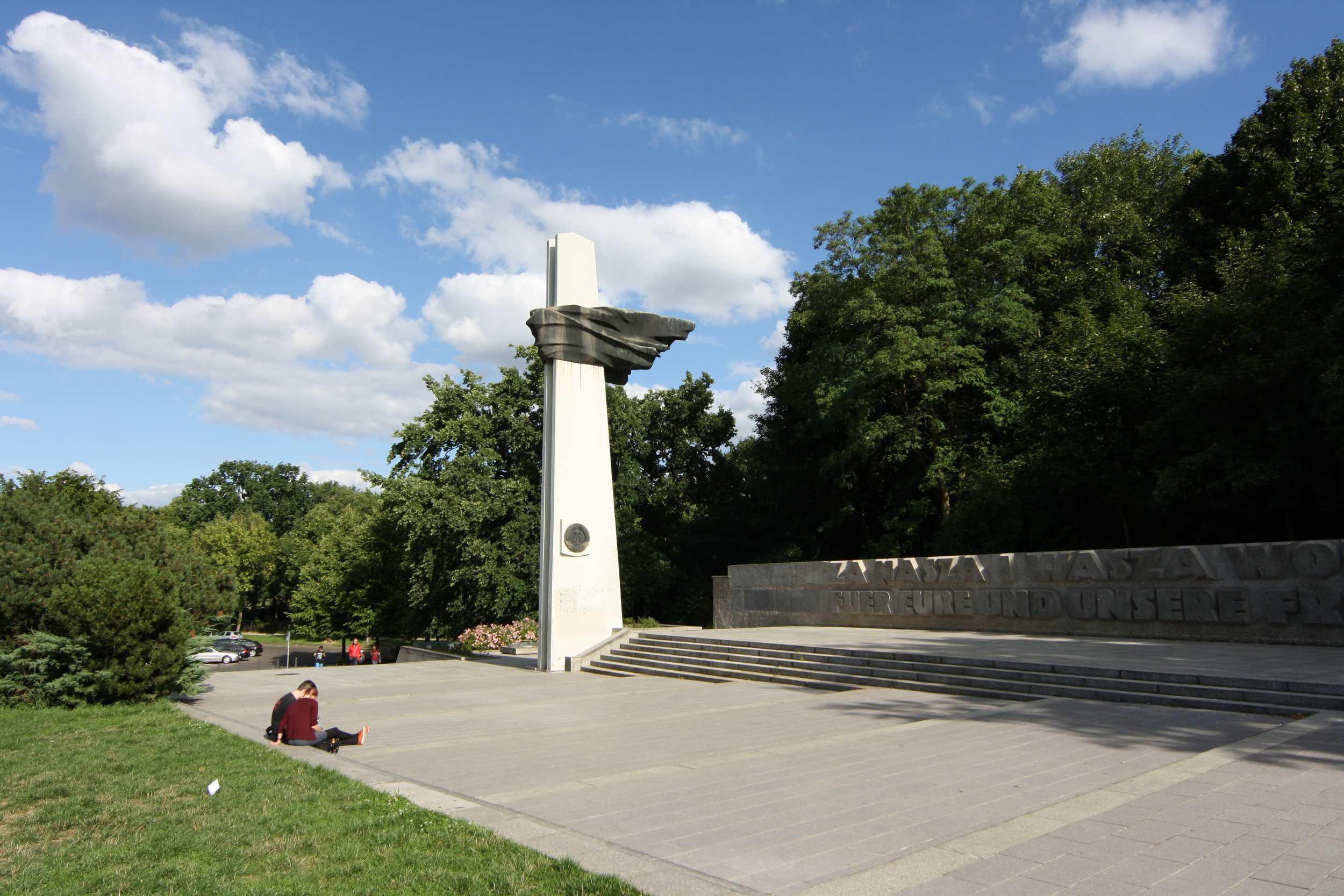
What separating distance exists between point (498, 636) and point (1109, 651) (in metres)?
15.5

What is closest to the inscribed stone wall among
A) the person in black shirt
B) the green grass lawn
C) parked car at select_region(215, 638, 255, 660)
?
the person in black shirt

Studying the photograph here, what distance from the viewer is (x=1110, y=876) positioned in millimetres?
4160

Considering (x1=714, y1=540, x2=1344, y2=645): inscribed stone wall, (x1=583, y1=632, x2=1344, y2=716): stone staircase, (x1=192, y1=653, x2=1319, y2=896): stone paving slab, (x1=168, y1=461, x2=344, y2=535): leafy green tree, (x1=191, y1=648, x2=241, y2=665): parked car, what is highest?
(x1=168, y1=461, x2=344, y2=535): leafy green tree

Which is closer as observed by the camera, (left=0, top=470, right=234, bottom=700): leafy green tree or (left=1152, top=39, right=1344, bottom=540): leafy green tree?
(left=0, top=470, right=234, bottom=700): leafy green tree

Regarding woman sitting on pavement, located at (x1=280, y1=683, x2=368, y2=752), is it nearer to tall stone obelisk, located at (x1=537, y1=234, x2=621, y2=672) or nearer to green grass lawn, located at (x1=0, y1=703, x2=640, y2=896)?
green grass lawn, located at (x1=0, y1=703, x2=640, y2=896)

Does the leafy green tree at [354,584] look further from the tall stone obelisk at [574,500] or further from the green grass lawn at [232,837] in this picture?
the green grass lawn at [232,837]

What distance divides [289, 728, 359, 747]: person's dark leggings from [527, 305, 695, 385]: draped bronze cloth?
33.4ft

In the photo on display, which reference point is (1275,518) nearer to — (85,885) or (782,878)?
(782,878)

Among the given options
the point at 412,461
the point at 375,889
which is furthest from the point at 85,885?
the point at 412,461

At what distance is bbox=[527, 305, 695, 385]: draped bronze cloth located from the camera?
58.2 ft

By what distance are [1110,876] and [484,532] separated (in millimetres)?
26639

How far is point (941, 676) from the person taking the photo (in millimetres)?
12250

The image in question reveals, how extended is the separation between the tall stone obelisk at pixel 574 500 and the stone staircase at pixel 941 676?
904 millimetres

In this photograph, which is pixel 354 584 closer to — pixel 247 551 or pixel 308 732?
pixel 247 551
